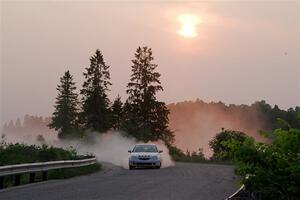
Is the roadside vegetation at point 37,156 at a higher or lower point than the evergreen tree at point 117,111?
lower

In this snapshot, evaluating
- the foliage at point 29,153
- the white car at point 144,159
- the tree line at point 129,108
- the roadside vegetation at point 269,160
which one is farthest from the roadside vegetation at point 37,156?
the tree line at point 129,108

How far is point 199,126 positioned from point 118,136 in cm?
10031

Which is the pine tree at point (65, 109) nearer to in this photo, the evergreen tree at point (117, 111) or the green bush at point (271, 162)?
the evergreen tree at point (117, 111)

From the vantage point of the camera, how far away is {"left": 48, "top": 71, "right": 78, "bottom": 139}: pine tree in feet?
321

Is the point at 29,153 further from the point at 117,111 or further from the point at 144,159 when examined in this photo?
the point at 117,111

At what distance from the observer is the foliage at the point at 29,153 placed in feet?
88.1

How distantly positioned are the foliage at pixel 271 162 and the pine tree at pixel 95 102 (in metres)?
81.3

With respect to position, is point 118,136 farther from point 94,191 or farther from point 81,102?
point 94,191

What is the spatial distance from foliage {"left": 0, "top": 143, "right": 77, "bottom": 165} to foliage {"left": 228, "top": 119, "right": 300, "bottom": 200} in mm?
19422

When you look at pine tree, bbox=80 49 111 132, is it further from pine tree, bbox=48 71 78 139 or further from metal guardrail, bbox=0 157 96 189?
metal guardrail, bbox=0 157 96 189

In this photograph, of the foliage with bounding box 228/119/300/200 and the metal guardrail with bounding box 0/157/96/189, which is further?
the metal guardrail with bounding box 0/157/96/189

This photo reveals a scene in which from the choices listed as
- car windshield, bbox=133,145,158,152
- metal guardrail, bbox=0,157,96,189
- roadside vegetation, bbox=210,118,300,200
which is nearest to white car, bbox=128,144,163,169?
car windshield, bbox=133,145,158,152

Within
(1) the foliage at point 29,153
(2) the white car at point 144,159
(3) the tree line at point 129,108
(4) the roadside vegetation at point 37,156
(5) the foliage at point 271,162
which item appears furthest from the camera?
(3) the tree line at point 129,108

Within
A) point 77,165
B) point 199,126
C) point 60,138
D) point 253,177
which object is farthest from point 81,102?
point 199,126
